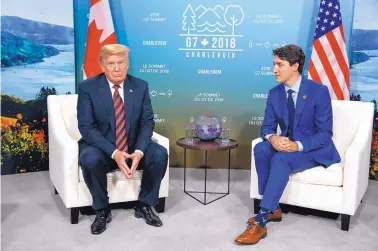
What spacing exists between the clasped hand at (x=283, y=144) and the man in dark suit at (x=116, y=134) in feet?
2.78

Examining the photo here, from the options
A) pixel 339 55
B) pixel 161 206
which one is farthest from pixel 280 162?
pixel 339 55

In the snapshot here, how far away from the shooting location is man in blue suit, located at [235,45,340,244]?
3471 mm

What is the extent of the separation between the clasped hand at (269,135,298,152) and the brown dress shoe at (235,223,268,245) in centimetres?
62

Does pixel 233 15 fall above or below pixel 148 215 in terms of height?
above

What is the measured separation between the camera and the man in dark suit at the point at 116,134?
340 cm

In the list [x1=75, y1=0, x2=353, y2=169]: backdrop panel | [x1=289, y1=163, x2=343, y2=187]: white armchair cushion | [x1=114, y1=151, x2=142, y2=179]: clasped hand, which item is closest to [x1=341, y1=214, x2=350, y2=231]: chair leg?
[x1=289, y1=163, x2=343, y2=187]: white armchair cushion

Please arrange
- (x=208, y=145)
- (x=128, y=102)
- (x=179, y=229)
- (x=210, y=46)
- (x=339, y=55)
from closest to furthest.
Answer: (x=179, y=229) → (x=128, y=102) → (x=208, y=145) → (x=339, y=55) → (x=210, y=46)

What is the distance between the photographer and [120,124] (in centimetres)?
354

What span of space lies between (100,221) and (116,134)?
661mm

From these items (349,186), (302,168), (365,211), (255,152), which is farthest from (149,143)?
(365,211)

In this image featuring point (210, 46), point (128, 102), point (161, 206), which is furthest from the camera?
point (210, 46)

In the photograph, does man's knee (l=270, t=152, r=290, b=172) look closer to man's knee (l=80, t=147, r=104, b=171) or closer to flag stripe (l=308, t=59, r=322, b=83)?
man's knee (l=80, t=147, r=104, b=171)

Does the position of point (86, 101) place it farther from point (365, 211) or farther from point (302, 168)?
point (365, 211)

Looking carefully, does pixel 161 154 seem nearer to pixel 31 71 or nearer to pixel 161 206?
pixel 161 206
